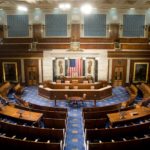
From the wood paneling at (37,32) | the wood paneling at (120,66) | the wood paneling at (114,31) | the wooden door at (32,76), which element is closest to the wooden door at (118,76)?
the wood paneling at (120,66)

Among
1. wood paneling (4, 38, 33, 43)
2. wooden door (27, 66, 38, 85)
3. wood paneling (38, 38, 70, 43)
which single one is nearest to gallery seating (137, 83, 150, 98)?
wood paneling (38, 38, 70, 43)

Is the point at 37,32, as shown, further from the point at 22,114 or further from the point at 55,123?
the point at 55,123

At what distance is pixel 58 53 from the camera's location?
17.4 m

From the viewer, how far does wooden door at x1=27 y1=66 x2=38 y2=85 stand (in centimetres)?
1786

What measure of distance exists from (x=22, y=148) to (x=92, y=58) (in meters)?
11.9

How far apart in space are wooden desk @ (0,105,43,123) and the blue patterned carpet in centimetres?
146

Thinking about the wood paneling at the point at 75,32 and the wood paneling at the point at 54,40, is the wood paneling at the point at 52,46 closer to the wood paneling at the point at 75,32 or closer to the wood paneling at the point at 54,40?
the wood paneling at the point at 54,40

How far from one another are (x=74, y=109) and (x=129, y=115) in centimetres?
385

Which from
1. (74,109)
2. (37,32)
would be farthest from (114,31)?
(74,109)

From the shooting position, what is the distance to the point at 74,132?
9.54 metres

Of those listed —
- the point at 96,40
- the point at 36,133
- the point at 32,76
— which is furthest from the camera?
the point at 96,40

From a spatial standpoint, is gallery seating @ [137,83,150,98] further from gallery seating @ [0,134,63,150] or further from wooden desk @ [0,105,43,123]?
gallery seating @ [0,134,63,150]

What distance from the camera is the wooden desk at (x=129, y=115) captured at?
9.10 m

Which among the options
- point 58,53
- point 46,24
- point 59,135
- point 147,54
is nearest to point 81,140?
point 59,135
